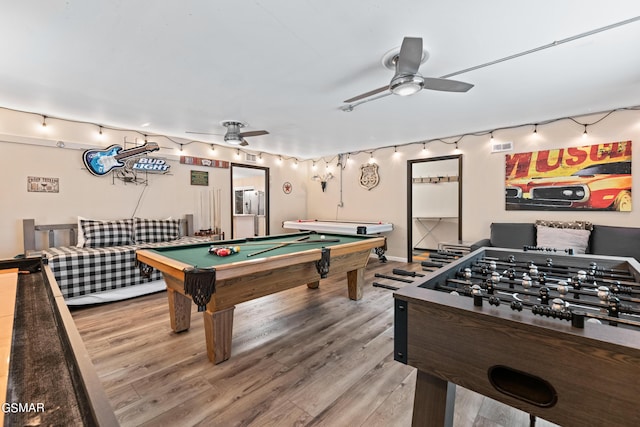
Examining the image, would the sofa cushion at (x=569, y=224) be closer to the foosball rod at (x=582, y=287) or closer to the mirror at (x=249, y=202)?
the foosball rod at (x=582, y=287)

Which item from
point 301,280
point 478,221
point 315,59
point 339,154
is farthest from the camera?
point 339,154

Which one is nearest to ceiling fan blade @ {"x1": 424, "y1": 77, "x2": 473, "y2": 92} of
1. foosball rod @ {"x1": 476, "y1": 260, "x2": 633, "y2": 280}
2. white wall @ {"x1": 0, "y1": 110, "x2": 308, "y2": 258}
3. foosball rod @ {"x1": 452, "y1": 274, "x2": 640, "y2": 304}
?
foosball rod @ {"x1": 476, "y1": 260, "x2": 633, "y2": 280}

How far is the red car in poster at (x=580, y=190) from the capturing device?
12.1 feet

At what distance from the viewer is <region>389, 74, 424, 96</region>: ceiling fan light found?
2.15 meters

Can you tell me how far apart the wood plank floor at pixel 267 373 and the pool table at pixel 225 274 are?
248 mm

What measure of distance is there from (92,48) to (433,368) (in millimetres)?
3133

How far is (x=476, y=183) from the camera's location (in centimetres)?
486

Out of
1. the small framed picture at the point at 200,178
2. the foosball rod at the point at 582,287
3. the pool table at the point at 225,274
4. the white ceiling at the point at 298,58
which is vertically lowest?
the pool table at the point at 225,274

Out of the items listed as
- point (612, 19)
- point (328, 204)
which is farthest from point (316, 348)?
point (328, 204)

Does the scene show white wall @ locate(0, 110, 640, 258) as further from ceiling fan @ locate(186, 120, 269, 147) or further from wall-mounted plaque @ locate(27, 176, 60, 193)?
ceiling fan @ locate(186, 120, 269, 147)

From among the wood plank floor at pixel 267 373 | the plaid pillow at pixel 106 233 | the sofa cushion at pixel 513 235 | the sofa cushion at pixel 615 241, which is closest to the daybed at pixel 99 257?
the plaid pillow at pixel 106 233

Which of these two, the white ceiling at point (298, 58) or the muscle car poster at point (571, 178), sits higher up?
the white ceiling at point (298, 58)

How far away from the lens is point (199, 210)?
532 centimetres

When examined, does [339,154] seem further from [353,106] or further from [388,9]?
[388,9]
